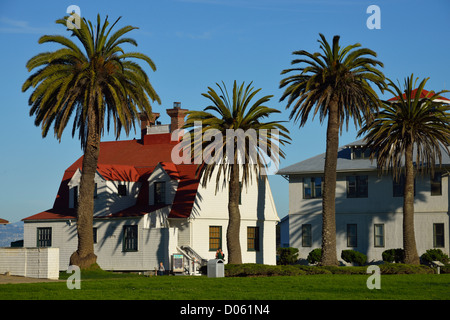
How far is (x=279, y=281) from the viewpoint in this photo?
33688mm

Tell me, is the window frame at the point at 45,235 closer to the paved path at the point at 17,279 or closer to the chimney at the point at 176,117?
the chimney at the point at 176,117

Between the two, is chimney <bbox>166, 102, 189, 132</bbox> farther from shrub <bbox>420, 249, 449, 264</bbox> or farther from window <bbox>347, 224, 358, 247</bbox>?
shrub <bbox>420, 249, 449, 264</bbox>

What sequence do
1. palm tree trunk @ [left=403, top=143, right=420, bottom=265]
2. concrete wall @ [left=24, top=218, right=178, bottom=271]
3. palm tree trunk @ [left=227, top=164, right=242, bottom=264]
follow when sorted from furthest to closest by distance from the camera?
concrete wall @ [left=24, top=218, right=178, bottom=271], palm tree trunk @ [left=403, top=143, right=420, bottom=265], palm tree trunk @ [left=227, top=164, right=242, bottom=264]

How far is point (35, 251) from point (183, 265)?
13.5m

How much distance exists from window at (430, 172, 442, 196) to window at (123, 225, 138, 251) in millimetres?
22923

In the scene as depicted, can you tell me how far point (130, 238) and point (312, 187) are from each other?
17.6 metres

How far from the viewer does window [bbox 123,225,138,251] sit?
53.3 metres

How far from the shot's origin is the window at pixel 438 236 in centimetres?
5728

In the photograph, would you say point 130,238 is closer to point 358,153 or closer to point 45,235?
point 45,235

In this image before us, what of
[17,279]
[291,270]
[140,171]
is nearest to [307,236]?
[140,171]

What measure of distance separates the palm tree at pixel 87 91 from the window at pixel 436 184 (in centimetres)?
2322

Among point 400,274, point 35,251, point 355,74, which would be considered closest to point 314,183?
point 355,74

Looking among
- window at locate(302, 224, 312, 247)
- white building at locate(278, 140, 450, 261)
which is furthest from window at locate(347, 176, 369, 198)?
window at locate(302, 224, 312, 247)

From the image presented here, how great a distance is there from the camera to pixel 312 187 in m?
63.6
